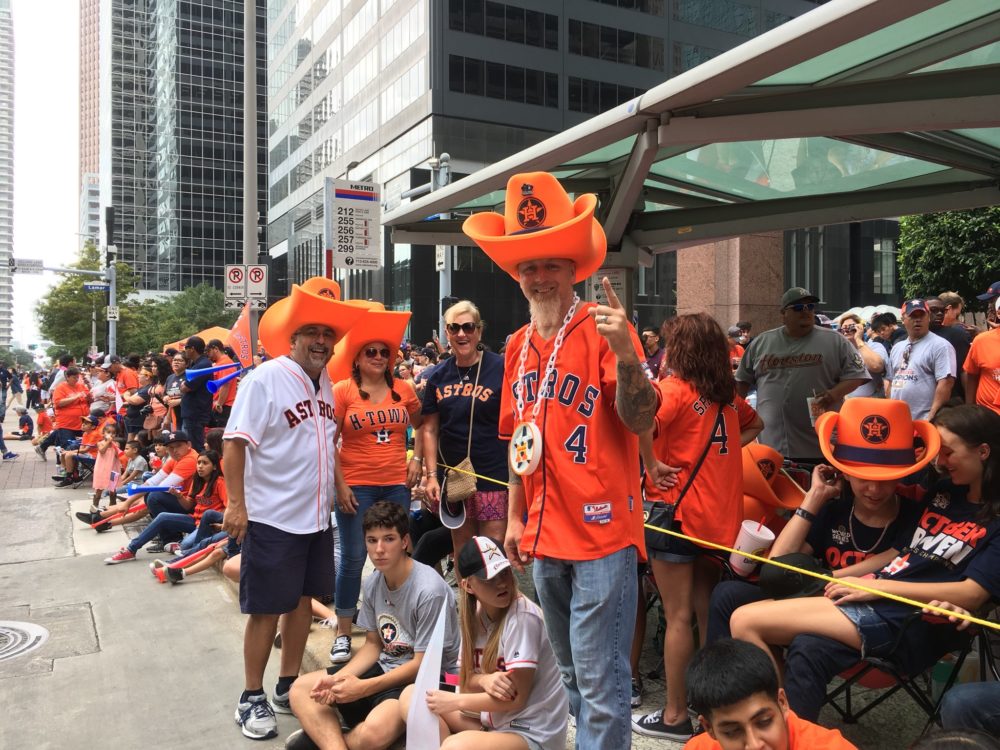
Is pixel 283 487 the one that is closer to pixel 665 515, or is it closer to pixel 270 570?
pixel 270 570

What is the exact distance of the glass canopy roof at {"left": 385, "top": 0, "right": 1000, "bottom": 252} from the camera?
3.06 meters

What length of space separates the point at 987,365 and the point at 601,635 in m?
4.57

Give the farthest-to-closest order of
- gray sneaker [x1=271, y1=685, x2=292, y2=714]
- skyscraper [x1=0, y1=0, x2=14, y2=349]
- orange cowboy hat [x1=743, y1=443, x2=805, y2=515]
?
skyscraper [x1=0, y1=0, x2=14, y2=349] → gray sneaker [x1=271, y1=685, x2=292, y2=714] → orange cowboy hat [x1=743, y1=443, x2=805, y2=515]

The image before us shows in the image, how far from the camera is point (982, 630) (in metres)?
2.89

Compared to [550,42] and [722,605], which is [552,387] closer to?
[722,605]

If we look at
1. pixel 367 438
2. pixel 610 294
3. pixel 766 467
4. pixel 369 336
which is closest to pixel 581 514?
pixel 610 294

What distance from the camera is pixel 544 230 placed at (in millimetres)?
2705

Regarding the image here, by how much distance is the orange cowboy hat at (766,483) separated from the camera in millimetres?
4227

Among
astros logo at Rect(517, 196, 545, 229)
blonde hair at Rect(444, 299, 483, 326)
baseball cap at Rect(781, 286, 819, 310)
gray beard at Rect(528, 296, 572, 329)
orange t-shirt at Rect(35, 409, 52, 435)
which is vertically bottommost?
orange t-shirt at Rect(35, 409, 52, 435)

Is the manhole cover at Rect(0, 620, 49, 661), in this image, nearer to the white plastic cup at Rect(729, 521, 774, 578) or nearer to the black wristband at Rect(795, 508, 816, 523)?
the white plastic cup at Rect(729, 521, 774, 578)

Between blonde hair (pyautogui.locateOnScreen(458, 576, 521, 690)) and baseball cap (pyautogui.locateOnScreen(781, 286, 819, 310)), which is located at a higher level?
baseball cap (pyautogui.locateOnScreen(781, 286, 819, 310))

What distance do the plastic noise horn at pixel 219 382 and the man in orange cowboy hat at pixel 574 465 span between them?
6962 millimetres

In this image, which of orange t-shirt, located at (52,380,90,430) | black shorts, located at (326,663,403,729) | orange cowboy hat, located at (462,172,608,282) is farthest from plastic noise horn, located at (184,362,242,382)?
orange cowboy hat, located at (462,172,608,282)

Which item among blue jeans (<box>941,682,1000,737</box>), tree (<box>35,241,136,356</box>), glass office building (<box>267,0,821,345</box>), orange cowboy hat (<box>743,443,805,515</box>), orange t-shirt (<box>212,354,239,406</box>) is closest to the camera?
blue jeans (<box>941,682,1000,737</box>)
